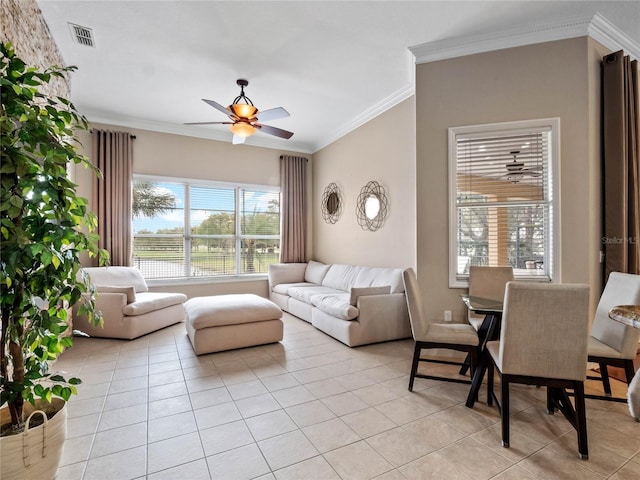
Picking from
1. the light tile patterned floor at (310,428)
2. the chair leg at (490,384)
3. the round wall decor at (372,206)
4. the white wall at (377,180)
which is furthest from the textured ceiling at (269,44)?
the light tile patterned floor at (310,428)

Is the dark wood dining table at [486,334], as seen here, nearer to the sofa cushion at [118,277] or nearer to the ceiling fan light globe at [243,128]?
the ceiling fan light globe at [243,128]

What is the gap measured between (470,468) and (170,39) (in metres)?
Answer: 4.05

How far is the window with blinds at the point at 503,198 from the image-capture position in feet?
9.83

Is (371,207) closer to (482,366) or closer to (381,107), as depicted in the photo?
(381,107)

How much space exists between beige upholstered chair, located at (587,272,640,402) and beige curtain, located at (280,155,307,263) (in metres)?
4.63

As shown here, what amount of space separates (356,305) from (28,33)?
3740 millimetres

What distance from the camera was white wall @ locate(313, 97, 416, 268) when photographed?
4129mm

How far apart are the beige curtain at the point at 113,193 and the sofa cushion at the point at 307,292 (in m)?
2.54

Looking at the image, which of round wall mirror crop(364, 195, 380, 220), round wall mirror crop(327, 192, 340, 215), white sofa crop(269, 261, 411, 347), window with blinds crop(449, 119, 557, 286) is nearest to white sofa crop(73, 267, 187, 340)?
white sofa crop(269, 261, 411, 347)

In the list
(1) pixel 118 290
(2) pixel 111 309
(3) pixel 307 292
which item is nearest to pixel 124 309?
(2) pixel 111 309

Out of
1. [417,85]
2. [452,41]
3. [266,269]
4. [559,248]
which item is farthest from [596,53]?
[266,269]

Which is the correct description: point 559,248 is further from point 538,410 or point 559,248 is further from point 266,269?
point 266,269

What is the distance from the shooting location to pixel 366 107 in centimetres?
464

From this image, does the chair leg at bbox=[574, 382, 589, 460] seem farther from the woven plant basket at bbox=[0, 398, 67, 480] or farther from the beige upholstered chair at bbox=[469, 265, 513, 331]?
the woven plant basket at bbox=[0, 398, 67, 480]
